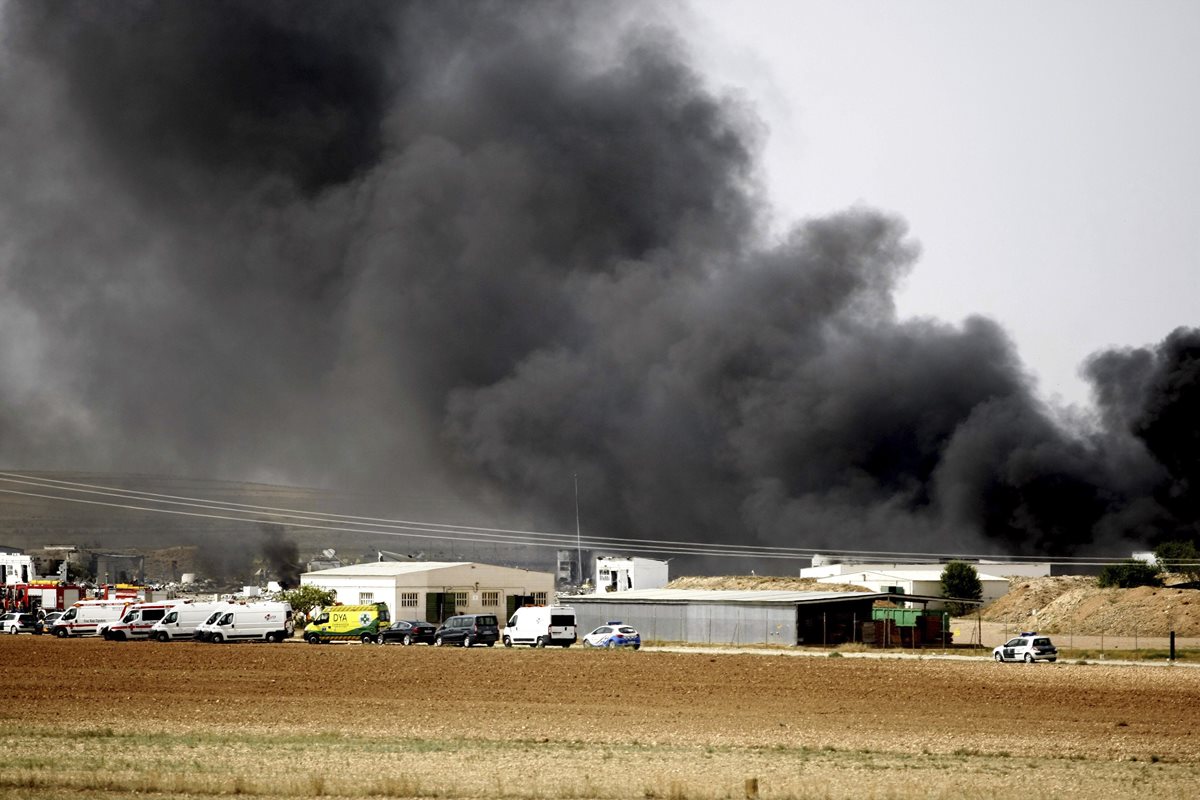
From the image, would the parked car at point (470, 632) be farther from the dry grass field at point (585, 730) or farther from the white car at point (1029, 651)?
the white car at point (1029, 651)

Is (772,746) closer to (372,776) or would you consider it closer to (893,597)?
(372,776)

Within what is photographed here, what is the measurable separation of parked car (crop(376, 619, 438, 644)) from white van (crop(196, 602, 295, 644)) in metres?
4.13

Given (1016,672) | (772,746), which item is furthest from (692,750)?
(1016,672)

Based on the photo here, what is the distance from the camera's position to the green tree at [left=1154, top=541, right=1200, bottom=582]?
75125 mm

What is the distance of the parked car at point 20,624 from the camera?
63.5 metres

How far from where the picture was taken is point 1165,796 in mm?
18125

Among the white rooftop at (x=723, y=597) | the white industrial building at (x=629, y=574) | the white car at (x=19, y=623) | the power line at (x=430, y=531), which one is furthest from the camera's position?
the power line at (x=430, y=531)

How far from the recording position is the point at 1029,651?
153 feet

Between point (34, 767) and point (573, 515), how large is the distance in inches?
3061

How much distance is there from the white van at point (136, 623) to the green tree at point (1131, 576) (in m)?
47.1

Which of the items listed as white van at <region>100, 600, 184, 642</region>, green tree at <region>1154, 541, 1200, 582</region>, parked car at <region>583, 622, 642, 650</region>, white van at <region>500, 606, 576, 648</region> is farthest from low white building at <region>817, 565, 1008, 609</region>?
white van at <region>100, 600, 184, 642</region>

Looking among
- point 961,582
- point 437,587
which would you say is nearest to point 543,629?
point 437,587

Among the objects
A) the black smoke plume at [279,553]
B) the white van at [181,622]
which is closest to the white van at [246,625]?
the white van at [181,622]

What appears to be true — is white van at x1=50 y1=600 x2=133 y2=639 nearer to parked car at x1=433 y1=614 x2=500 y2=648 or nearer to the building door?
parked car at x1=433 y1=614 x2=500 y2=648
